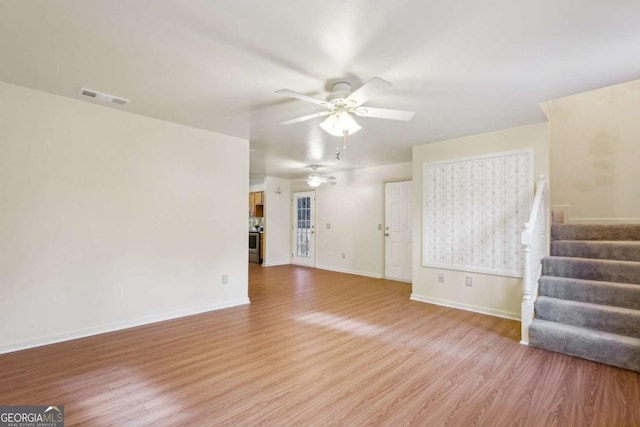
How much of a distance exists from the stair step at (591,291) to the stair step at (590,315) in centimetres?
7

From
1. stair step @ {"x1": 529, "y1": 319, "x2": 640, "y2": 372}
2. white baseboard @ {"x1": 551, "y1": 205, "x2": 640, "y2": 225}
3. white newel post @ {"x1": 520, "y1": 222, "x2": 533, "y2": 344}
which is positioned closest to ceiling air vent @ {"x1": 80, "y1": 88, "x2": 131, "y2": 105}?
white newel post @ {"x1": 520, "y1": 222, "x2": 533, "y2": 344}

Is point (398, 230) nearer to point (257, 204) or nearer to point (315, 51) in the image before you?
point (257, 204)

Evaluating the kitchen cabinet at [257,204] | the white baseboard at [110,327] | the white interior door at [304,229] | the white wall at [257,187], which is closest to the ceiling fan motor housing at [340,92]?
the white baseboard at [110,327]

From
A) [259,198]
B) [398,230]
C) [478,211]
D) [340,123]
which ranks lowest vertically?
[398,230]

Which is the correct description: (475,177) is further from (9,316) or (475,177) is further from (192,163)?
(9,316)

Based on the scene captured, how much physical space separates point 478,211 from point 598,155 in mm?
2018

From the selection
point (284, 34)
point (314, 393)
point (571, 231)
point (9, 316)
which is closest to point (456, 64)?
point (284, 34)

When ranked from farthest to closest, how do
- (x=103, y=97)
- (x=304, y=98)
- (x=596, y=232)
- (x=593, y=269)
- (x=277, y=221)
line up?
(x=277, y=221)
(x=596, y=232)
(x=593, y=269)
(x=103, y=97)
(x=304, y=98)

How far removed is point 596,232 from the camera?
382cm

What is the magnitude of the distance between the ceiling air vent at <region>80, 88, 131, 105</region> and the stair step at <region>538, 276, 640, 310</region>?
4854 mm

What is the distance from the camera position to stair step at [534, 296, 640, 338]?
267 centimetres

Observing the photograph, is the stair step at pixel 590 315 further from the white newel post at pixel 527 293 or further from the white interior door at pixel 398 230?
the white interior door at pixel 398 230

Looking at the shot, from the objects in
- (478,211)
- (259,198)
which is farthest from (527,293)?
(259,198)

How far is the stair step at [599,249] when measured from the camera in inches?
130
